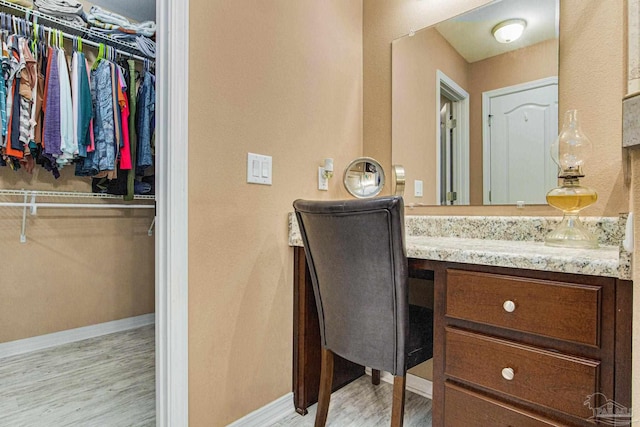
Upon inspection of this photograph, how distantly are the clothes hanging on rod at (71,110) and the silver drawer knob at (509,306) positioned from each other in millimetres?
2362

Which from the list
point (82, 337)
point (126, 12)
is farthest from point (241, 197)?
point (126, 12)

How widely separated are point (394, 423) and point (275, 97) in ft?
4.58

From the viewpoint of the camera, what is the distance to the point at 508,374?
903 mm

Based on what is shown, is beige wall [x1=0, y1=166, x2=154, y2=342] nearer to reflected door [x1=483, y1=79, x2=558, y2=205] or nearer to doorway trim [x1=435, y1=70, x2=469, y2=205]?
doorway trim [x1=435, y1=70, x2=469, y2=205]

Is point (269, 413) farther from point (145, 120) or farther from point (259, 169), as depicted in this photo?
point (145, 120)

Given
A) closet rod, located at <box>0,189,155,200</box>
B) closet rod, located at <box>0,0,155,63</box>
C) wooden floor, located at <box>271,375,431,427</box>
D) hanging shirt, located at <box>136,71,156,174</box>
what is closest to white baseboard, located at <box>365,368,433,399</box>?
wooden floor, located at <box>271,375,431,427</box>

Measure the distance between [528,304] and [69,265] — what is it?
294 centimetres

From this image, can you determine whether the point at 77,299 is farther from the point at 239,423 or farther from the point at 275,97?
the point at 275,97

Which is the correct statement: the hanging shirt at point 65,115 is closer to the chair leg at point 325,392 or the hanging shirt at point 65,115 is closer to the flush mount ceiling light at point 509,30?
the chair leg at point 325,392

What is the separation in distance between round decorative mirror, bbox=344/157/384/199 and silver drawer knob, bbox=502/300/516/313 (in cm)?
101


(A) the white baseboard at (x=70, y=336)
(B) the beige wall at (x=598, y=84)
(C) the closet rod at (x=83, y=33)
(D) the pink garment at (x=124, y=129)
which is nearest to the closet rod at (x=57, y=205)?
(D) the pink garment at (x=124, y=129)

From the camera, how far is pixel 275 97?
58.3 inches

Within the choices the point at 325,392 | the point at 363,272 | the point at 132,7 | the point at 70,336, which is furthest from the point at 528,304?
the point at 132,7

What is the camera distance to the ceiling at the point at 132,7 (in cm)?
260
